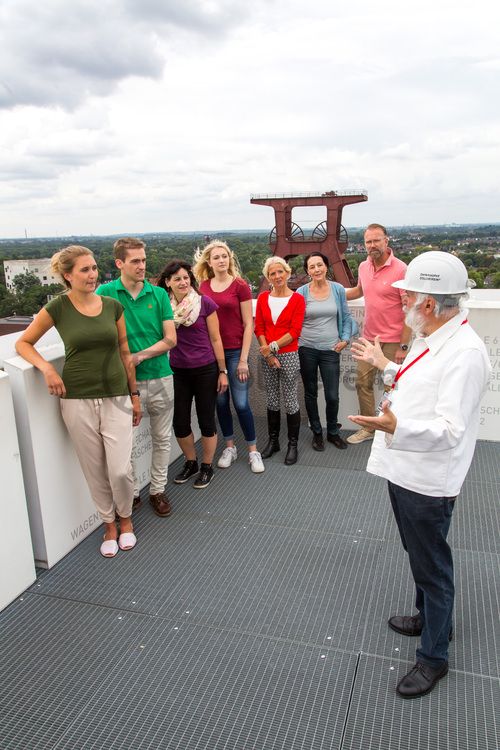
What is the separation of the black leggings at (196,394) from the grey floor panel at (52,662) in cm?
145

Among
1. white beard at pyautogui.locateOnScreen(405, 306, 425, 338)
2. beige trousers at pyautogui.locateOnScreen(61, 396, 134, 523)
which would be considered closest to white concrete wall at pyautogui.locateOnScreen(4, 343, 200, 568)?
beige trousers at pyautogui.locateOnScreen(61, 396, 134, 523)

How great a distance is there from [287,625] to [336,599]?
0.29 metres

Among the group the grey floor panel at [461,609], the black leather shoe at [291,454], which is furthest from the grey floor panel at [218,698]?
the black leather shoe at [291,454]

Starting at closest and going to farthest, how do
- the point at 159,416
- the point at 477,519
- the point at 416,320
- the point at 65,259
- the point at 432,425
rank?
the point at 432,425, the point at 416,320, the point at 65,259, the point at 477,519, the point at 159,416

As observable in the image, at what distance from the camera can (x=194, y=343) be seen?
11.8 feet

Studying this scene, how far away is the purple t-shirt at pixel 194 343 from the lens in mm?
3580

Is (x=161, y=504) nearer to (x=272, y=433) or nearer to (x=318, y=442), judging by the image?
(x=272, y=433)

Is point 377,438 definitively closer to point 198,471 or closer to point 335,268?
point 198,471

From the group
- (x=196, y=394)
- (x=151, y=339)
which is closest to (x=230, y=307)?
(x=196, y=394)

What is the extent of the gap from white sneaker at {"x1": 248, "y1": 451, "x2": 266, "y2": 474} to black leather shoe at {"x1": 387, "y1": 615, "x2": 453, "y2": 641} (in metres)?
1.79

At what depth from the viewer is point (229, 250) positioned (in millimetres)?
3883

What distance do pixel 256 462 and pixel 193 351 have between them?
1039 millimetres

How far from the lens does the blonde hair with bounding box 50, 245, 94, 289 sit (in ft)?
8.71

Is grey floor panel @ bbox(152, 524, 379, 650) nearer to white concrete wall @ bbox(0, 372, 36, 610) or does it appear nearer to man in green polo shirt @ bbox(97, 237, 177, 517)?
man in green polo shirt @ bbox(97, 237, 177, 517)
